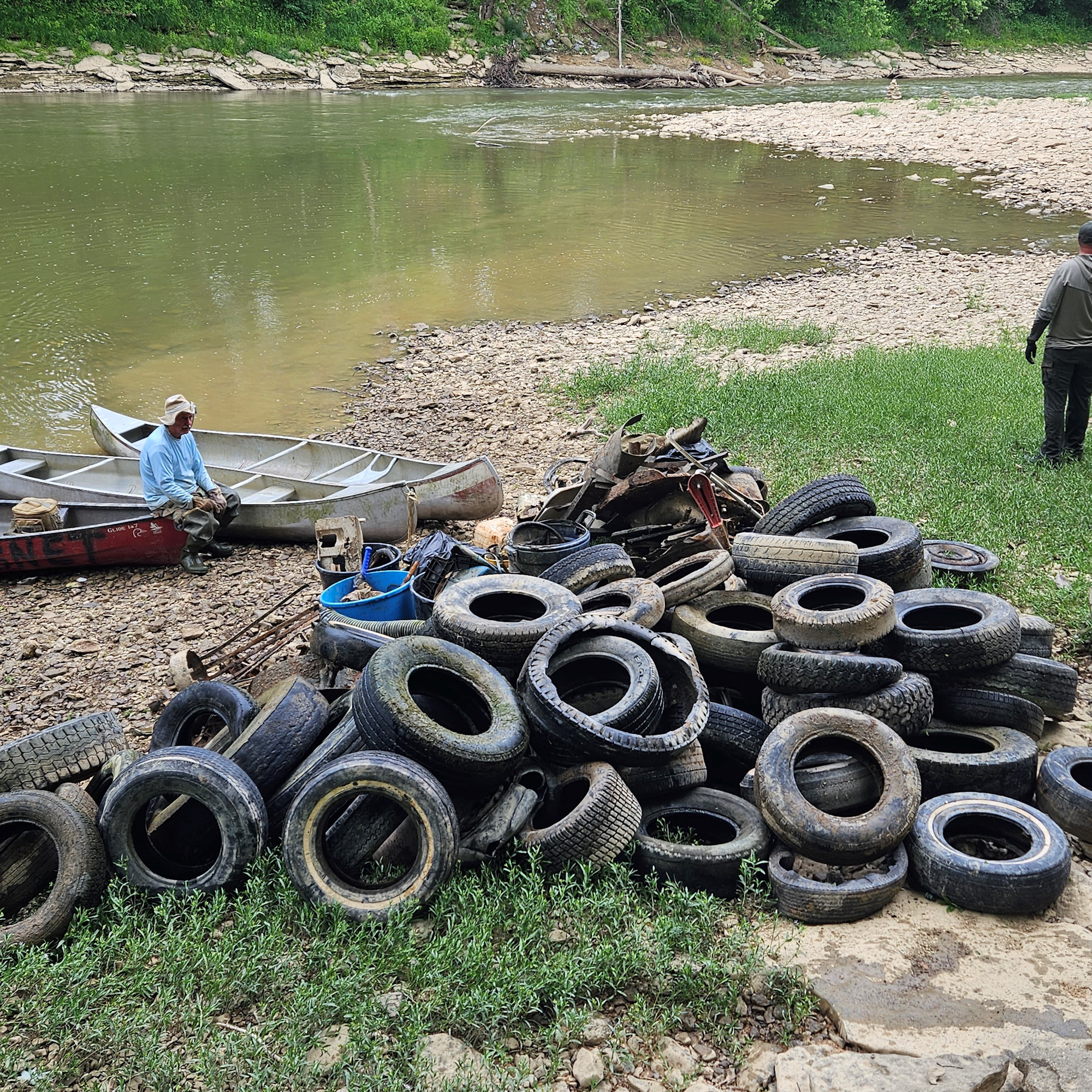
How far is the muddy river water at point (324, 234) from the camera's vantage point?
17.1 m

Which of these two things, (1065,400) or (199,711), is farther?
(1065,400)

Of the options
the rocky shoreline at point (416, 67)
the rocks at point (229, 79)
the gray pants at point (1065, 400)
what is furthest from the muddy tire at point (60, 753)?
the rocks at point (229, 79)

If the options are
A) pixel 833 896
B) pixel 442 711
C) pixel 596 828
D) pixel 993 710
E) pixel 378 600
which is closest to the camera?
Result: pixel 833 896

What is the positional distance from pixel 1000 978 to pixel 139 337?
18.2m

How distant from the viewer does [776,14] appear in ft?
213

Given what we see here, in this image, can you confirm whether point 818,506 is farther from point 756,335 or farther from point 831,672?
point 756,335

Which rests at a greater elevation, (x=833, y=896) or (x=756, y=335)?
(x=756, y=335)

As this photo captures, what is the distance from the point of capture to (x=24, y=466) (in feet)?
40.1

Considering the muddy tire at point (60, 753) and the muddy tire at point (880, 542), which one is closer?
the muddy tire at point (60, 753)

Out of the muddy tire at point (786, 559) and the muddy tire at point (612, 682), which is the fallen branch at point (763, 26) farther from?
the muddy tire at point (612, 682)

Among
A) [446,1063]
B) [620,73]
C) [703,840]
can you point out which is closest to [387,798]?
[446,1063]

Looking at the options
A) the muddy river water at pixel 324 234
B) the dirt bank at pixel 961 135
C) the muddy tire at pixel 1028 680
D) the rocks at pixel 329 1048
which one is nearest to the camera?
the rocks at pixel 329 1048

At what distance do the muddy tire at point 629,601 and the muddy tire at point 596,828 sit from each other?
1.44 m

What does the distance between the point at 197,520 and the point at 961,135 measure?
115 ft
